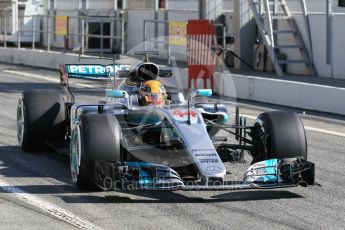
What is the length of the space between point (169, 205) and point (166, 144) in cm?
116

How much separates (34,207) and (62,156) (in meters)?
3.31

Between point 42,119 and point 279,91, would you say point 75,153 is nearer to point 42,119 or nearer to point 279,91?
point 42,119

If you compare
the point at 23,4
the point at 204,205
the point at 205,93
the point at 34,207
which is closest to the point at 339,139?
the point at 205,93

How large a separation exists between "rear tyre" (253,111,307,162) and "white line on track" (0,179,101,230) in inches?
98.9

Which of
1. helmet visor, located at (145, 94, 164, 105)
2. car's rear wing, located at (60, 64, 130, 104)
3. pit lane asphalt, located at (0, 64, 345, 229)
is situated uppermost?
car's rear wing, located at (60, 64, 130, 104)

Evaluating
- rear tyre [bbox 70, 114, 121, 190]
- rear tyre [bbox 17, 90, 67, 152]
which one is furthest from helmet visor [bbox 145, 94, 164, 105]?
rear tyre [bbox 17, 90, 67, 152]

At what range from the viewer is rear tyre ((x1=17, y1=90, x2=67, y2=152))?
11977mm

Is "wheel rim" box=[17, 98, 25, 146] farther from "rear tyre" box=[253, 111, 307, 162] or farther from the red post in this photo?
the red post

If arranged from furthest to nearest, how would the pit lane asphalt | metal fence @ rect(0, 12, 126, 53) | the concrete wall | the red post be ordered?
1. metal fence @ rect(0, 12, 126, 53)
2. the red post
3. the concrete wall
4. the pit lane asphalt

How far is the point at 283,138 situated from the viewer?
9.82 meters

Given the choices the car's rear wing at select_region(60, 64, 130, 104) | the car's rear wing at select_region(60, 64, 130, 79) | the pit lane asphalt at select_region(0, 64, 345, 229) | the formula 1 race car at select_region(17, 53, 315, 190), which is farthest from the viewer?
the car's rear wing at select_region(60, 64, 130, 79)

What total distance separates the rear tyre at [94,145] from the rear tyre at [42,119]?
2515 mm

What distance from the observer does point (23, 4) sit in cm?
3959

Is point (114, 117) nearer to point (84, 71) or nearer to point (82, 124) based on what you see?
point (82, 124)
